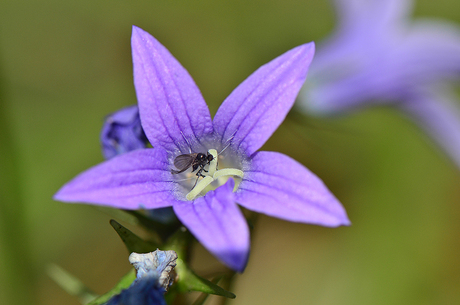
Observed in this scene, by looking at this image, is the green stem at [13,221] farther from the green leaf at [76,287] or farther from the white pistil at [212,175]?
the white pistil at [212,175]

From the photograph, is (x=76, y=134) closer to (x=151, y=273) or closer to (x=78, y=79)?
(x=78, y=79)

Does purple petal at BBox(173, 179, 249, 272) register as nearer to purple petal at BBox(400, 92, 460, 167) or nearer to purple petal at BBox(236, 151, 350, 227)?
purple petal at BBox(236, 151, 350, 227)

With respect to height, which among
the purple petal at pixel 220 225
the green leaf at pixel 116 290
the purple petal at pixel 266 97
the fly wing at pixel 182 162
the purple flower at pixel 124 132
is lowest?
the green leaf at pixel 116 290

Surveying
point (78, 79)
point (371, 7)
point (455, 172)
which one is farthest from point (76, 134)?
point (455, 172)

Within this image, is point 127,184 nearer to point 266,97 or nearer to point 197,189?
point 197,189

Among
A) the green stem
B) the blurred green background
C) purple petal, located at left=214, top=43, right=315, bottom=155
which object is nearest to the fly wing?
purple petal, located at left=214, top=43, right=315, bottom=155

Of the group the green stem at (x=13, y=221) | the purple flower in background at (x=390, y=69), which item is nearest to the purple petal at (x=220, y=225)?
the green stem at (x=13, y=221)
